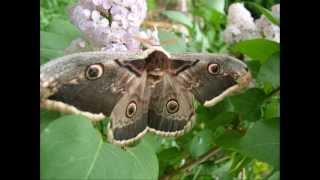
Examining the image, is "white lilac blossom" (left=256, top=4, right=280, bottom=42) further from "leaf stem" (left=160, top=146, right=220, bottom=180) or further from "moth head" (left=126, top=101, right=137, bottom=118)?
"moth head" (left=126, top=101, right=137, bottom=118)

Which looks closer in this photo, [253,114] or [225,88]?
[225,88]

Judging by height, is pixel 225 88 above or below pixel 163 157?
above

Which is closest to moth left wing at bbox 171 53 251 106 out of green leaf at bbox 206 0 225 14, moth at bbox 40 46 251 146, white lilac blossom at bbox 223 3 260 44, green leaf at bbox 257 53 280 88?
moth at bbox 40 46 251 146

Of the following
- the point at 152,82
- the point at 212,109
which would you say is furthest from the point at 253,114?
the point at 152,82

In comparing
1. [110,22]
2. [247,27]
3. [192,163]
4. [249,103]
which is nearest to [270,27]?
[247,27]

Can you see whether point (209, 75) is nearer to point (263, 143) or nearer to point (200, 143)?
point (263, 143)
